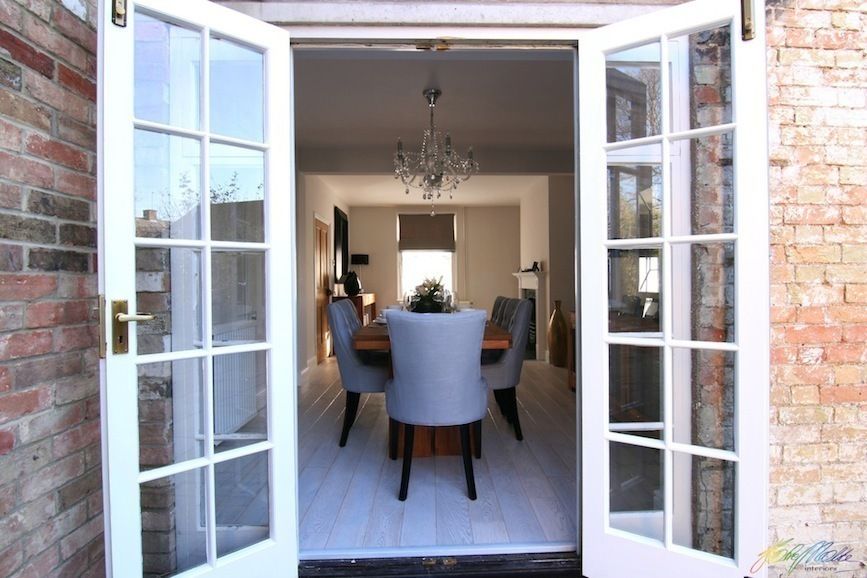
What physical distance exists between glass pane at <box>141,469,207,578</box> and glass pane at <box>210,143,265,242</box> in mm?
843

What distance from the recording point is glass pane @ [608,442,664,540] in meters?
1.64

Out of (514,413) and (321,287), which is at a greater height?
(321,287)

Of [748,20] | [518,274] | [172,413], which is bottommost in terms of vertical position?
[172,413]

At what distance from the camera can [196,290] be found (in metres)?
1.54

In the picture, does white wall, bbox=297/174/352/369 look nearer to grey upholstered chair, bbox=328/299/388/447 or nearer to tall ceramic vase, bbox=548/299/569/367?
grey upholstered chair, bbox=328/299/388/447

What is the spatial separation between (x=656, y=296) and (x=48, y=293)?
1996 millimetres

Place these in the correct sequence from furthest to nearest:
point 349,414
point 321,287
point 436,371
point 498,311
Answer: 1. point 321,287
2. point 498,311
3. point 349,414
4. point 436,371

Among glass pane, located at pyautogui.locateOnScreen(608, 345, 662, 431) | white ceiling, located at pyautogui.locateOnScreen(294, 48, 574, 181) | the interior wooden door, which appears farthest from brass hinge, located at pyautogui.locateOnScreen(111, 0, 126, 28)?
the interior wooden door

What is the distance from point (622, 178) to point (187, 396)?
1.76 metres

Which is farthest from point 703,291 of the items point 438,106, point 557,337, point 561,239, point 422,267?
point 422,267

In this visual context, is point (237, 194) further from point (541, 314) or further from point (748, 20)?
point (541, 314)

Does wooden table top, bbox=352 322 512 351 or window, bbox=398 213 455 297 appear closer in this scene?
wooden table top, bbox=352 322 512 351

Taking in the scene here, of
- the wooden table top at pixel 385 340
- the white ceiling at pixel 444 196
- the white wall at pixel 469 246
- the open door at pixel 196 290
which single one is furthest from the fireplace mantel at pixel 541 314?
the open door at pixel 196 290

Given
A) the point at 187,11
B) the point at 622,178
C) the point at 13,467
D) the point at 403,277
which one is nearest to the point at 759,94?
the point at 622,178
